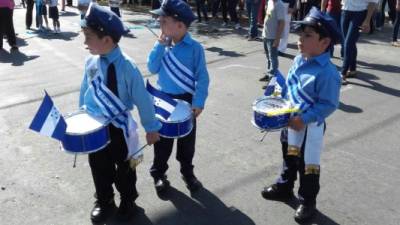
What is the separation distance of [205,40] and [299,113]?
845 centimetres

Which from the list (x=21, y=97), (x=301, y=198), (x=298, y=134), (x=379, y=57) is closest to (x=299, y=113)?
(x=298, y=134)

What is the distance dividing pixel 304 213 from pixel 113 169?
156 cm

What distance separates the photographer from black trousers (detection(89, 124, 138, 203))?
3361mm

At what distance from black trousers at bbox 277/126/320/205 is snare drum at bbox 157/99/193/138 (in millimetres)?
780

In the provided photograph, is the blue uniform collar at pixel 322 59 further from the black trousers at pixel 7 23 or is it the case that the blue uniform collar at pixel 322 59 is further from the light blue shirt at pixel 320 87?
the black trousers at pixel 7 23

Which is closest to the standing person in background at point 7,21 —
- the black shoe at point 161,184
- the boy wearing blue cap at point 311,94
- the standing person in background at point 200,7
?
the standing person in background at point 200,7

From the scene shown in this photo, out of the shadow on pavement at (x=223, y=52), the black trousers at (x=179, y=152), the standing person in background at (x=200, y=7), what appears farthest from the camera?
the standing person in background at (x=200, y=7)

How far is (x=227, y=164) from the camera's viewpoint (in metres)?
4.66

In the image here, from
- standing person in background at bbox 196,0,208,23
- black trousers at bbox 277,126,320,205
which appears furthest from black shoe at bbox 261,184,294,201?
standing person in background at bbox 196,0,208,23

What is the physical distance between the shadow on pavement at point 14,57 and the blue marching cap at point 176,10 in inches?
258

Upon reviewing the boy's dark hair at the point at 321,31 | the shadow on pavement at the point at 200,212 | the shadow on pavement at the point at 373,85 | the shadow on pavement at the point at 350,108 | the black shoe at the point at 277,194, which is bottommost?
the shadow on pavement at the point at 200,212

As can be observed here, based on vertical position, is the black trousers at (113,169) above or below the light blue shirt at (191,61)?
below

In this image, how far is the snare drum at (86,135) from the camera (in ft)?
9.80

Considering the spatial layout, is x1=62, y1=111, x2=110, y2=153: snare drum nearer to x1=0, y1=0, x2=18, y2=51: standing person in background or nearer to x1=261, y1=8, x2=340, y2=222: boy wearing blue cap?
x1=261, y1=8, x2=340, y2=222: boy wearing blue cap
